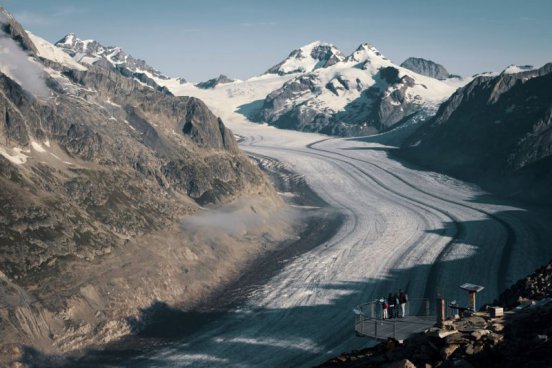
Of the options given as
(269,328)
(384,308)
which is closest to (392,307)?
(384,308)

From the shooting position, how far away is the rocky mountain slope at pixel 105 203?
4347cm

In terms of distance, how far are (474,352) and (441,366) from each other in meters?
1.22

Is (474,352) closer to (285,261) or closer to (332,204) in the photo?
(285,261)

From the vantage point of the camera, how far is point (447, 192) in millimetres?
92688

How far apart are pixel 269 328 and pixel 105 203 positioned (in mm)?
21149

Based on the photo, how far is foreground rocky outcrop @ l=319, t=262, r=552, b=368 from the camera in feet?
56.7

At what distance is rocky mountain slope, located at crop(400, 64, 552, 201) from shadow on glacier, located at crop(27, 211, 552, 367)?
41.7 meters

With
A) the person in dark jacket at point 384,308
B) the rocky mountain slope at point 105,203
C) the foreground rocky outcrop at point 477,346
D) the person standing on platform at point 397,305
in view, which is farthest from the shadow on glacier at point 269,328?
the foreground rocky outcrop at point 477,346

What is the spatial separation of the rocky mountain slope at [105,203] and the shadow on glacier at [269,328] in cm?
224

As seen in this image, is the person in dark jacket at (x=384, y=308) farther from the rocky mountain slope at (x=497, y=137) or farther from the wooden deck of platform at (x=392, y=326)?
the rocky mountain slope at (x=497, y=137)

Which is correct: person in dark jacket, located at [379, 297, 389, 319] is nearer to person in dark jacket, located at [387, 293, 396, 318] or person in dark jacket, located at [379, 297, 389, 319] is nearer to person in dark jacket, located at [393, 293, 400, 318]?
person in dark jacket, located at [387, 293, 396, 318]

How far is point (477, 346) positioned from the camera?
18375 millimetres

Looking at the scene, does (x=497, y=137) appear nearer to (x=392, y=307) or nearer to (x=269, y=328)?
(x=269, y=328)

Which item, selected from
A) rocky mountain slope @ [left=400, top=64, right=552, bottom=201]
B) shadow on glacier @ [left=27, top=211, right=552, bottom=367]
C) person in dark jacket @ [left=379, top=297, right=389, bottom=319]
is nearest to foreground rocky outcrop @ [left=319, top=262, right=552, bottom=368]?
person in dark jacket @ [left=379, top=297, right=389, bottom=319]
